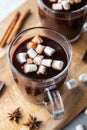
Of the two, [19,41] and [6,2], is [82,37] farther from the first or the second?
[6,2]

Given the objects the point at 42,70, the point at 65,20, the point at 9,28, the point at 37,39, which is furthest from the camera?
the point at 9,28

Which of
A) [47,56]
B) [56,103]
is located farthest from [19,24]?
[56,103]

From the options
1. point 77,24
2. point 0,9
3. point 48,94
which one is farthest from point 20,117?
point 0,9

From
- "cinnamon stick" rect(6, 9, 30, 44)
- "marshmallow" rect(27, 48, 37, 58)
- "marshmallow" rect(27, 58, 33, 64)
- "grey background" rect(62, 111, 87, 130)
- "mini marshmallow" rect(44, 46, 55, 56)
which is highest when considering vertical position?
"marshmallow" rect(27, 48, 37, 58)

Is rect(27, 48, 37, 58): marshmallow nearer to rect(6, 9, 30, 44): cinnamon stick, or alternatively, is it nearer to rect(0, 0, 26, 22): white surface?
rect(6, 9, 30, 44): cinnamon stick

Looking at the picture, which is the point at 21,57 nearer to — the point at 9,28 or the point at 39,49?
the point at 39,49

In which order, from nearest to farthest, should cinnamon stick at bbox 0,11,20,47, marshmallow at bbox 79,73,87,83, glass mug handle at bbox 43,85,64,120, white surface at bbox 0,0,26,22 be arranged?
glass mug handle at bbox 43,85,64,120 < marshmallow at bbox 79,73,87,83 < cinnamon stick at bbox 0,11,20,47 < white surface at bbox 0,0,26,22

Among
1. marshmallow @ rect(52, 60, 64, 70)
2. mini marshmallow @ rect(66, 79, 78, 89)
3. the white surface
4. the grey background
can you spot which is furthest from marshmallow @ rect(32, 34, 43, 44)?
the white surface
